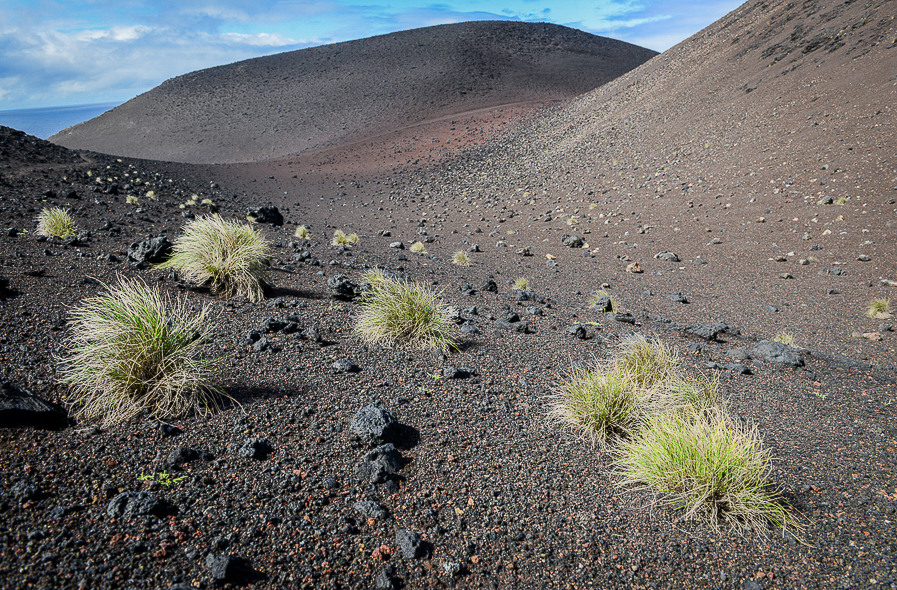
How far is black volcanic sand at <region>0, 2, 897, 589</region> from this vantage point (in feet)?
7.51

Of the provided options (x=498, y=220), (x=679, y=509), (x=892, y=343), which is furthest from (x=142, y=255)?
(x=498, y=220)

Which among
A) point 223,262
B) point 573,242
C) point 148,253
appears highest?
point 148,253

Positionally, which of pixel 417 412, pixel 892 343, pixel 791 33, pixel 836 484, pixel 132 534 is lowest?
pixel 892 343

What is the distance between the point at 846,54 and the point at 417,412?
62.6 feet

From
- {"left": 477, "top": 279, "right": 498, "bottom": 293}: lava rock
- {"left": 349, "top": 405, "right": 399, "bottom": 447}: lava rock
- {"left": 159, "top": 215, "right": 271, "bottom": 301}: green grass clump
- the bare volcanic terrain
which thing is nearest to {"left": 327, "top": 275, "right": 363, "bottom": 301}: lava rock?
{"left": 159, "top": 215, "right": 271, "bottom": 301}: green grass clump

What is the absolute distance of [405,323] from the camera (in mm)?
4801

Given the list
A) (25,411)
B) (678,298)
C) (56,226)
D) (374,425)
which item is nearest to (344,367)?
(374,425)

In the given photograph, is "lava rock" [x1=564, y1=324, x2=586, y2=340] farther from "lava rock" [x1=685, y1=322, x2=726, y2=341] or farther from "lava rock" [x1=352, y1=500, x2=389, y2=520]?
"lava rock" [x1=352, y1=500, x2=389, y2=520]

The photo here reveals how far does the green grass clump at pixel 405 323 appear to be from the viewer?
4.71 metres

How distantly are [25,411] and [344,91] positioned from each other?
42.2 metres

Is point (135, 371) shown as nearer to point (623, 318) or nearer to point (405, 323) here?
point (405, 323)

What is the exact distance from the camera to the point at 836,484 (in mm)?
2953

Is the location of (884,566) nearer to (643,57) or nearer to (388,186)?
(388,186)

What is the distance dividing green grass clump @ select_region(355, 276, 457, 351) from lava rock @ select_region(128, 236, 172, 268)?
3.02 meters
